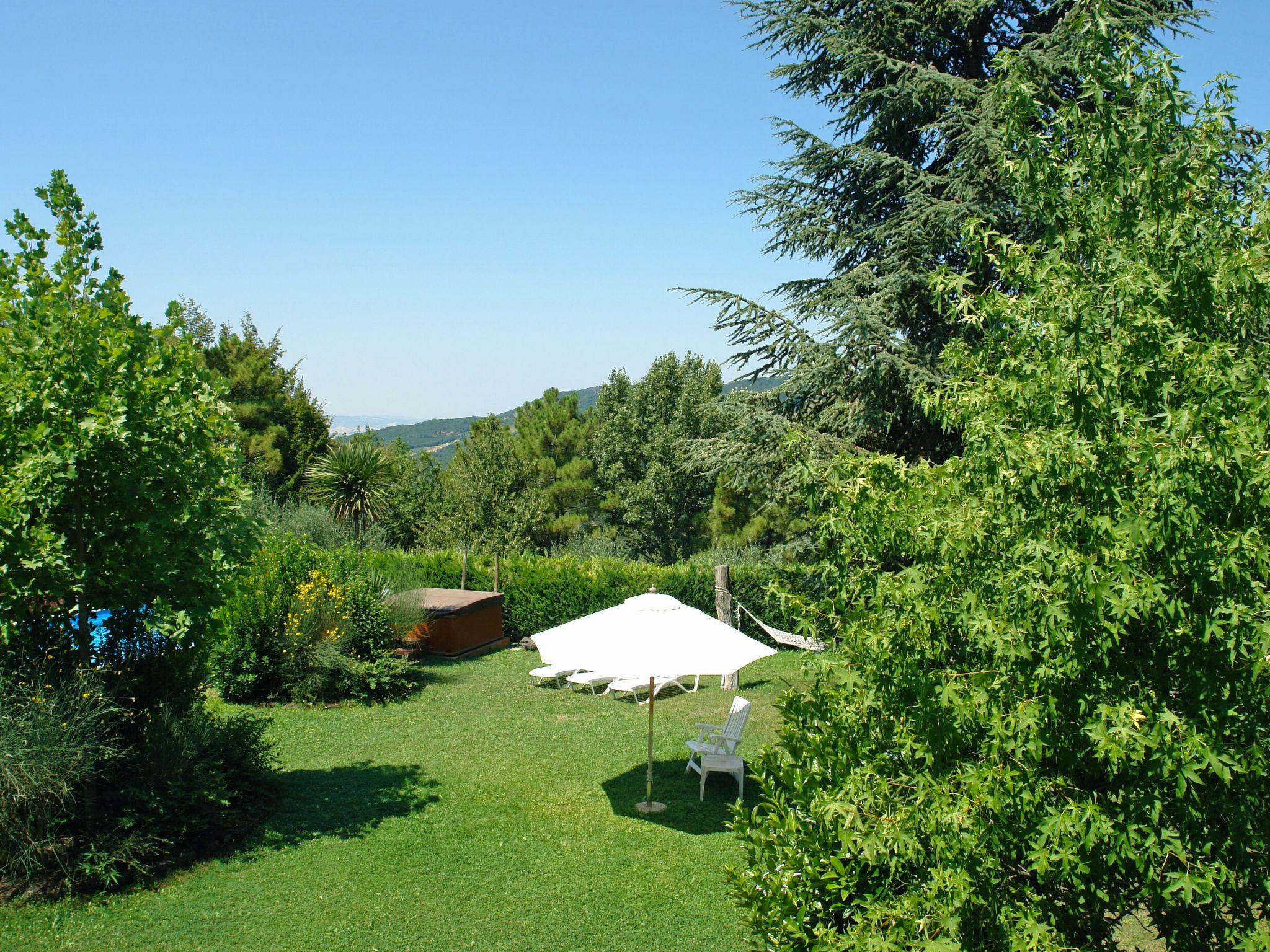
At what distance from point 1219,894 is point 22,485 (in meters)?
7.21

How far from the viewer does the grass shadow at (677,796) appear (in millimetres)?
8203

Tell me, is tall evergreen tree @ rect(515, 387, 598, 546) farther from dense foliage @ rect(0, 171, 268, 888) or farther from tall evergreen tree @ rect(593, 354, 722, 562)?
dense foliage @ rect(0, 171, 268, 888)

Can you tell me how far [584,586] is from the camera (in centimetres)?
1773

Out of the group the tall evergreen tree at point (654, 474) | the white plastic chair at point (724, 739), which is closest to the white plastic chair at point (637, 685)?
the white plastic chair at point (724, 739)

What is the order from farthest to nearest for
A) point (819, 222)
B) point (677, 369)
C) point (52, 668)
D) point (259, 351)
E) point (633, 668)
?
point (677, 369) < point (259, 351) < point (819, 222) < point (633, 668) < point (52, 668)

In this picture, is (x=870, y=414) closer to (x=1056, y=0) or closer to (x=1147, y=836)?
(x=1056, y=0)

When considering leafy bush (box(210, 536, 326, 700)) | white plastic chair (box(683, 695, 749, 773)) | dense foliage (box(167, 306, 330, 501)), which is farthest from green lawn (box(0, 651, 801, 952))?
dense foliage (box(167, 306, 330, 501))

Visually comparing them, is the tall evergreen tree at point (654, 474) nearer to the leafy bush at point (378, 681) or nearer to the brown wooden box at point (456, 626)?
the brown wooden box at point (456, 626)

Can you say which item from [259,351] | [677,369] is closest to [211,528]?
[259,351]

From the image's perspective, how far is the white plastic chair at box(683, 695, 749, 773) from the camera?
9.30 m

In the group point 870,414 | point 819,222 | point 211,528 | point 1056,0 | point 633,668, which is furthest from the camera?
point 819,222

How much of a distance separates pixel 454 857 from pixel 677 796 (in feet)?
8.60

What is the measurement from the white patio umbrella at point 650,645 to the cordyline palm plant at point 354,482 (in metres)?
12.1

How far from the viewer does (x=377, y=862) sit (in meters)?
7.09
